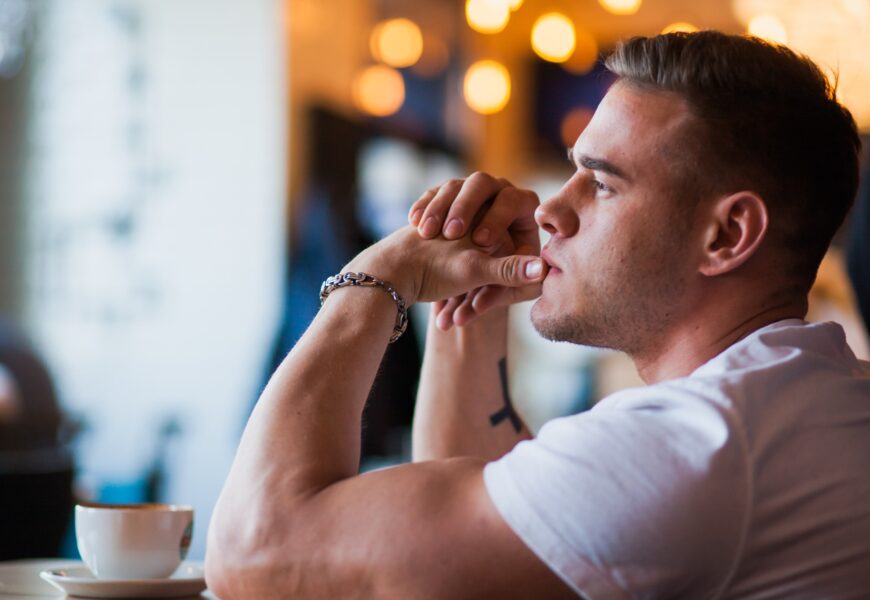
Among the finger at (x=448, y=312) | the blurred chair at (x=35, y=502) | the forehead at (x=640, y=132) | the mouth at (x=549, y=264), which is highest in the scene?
the forehead at (x=640, y=132)

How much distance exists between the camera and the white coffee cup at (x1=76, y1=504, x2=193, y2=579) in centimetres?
126

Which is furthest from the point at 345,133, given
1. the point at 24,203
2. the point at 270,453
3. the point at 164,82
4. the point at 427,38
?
the point at 270,453

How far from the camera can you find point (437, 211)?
1427mm

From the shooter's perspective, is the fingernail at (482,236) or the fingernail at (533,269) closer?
the fingernail at (533,269)

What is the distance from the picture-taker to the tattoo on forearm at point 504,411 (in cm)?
163

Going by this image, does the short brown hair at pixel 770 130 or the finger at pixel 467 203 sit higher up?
the short brown hair at pixel 770 130

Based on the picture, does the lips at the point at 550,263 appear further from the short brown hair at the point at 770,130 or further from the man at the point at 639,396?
the short brown hair at the point at 770,130

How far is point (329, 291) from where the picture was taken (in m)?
1.33

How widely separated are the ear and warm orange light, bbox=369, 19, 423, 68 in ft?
16.2

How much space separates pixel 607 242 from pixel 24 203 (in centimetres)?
410

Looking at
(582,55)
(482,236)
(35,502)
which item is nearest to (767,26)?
(582,55)

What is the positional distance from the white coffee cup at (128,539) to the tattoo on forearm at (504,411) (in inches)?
19.6

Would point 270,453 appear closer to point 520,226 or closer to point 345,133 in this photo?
point 520,226

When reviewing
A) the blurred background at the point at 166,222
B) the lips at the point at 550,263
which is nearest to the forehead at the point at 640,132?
the lips at the point at 550,263
